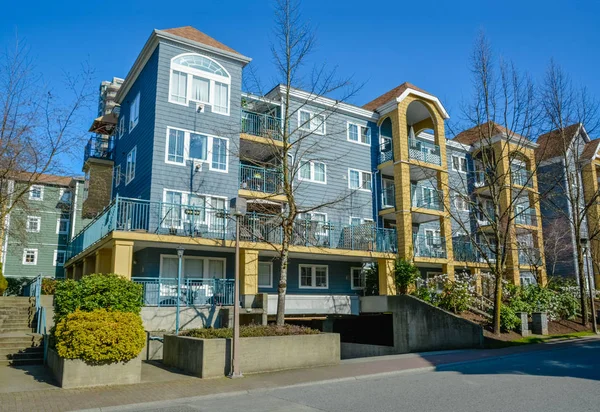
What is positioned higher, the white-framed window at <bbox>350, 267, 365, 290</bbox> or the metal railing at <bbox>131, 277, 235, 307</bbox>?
the white-framed window at <bbox>350, 267, 365, 290</bbox>

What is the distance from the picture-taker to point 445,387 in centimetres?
1062

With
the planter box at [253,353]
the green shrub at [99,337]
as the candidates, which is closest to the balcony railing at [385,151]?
the planter box at [253,353]

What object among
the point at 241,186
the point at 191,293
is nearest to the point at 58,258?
the point at 241,186

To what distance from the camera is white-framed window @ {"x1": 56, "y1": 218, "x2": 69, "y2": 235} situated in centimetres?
4515

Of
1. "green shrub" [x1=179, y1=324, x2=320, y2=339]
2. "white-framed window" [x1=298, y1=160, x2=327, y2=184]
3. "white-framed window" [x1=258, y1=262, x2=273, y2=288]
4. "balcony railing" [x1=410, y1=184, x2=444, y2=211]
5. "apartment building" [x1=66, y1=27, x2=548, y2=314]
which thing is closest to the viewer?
"green shrub" [x1=179, y1=324, x2=320, y2=339]

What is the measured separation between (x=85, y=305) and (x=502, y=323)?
55.6ft

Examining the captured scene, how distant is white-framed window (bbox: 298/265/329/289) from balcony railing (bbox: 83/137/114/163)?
43.0 ft

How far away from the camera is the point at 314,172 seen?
2631cm

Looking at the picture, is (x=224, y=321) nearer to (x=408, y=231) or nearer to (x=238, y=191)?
(x=238, y=191)

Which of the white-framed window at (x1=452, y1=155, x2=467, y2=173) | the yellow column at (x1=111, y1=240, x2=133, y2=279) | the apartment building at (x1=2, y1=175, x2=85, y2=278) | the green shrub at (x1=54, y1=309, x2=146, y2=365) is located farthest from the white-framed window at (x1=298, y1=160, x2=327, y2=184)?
the apartment building at (x1=2, y1=175, x2=85, y2=278)

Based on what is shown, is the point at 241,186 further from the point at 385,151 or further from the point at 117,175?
the point at 385,151

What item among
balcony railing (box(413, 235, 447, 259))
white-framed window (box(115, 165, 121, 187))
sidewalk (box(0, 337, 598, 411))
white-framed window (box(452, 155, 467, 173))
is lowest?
sidewalk (box(0, 337, 598, 411))

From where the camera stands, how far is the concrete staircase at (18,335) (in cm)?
1394

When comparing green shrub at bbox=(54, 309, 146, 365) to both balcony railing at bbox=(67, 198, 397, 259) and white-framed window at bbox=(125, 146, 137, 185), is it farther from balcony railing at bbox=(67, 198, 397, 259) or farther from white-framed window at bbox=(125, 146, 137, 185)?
white-framed window at bbox=(125, 146, 137, 185)
